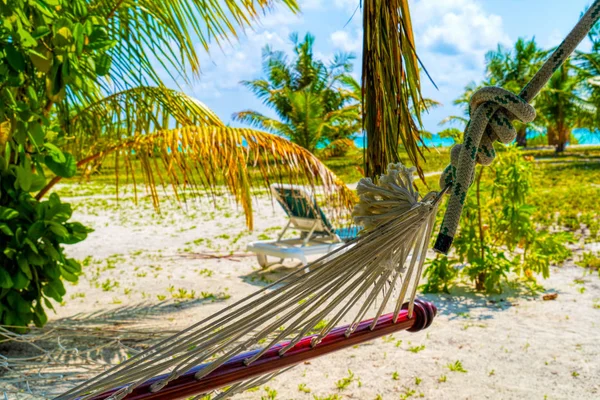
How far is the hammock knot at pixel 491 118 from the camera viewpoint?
3.40 ft

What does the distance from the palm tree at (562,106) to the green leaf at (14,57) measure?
1712cm

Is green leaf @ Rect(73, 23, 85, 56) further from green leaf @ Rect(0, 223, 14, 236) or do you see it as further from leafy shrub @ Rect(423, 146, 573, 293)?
leafy shrub @ Rect(423, 146, 573, 293)

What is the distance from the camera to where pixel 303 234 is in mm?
5305

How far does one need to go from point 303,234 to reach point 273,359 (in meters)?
4.28

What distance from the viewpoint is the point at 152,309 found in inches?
157

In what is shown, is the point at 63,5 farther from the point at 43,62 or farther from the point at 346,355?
the point at 346,355

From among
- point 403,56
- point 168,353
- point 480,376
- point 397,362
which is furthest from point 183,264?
point 168,353

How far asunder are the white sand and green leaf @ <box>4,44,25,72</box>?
165 cm

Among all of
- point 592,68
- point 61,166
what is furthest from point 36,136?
point 592,68

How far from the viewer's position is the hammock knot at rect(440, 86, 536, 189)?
1.04 m

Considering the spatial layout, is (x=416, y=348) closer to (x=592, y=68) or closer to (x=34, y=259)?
(x=34, y=259)

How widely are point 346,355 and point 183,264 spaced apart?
2834mm

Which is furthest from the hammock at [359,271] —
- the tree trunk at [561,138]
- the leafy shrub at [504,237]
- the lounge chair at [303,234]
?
the tree trunk at [561,138]

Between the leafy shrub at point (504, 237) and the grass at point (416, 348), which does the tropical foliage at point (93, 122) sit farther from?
the grass at point (416, 348)
